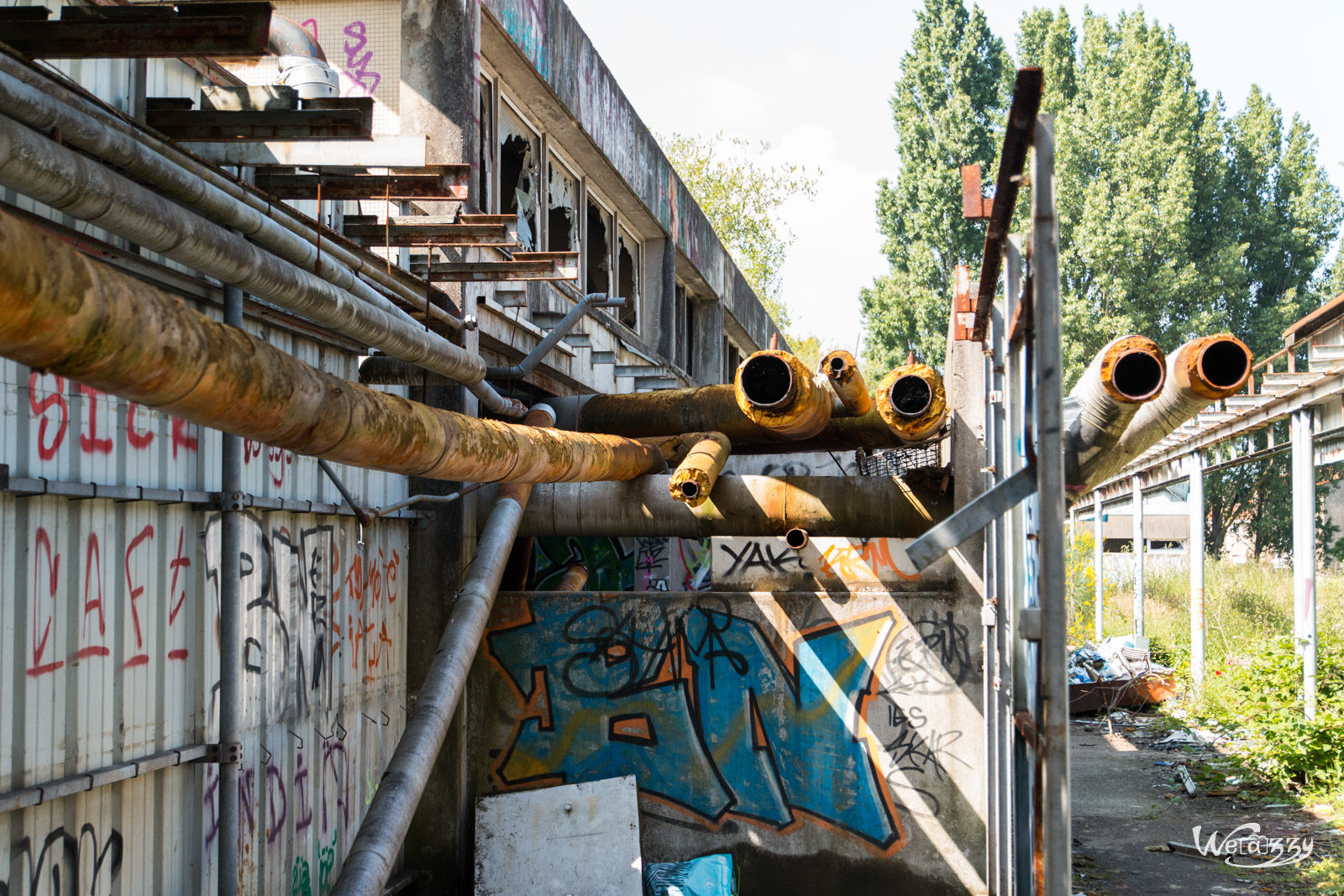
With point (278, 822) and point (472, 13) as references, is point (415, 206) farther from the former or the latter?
point (278, 822)

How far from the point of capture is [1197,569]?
1455cm

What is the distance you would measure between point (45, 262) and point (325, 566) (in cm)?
465

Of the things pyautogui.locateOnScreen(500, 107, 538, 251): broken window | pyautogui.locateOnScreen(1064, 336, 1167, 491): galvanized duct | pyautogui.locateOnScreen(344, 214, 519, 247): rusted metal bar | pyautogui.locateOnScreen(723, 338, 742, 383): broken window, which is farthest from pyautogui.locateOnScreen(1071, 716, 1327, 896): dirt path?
pyautogui.locateOnScreen(723, 338, 742, 383): broken window

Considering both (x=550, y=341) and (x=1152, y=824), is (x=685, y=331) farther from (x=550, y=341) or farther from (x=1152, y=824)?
(x=1152, y=824)

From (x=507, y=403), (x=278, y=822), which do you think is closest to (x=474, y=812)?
(x=278, y=822)

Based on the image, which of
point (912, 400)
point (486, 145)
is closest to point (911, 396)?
point (912, 400)

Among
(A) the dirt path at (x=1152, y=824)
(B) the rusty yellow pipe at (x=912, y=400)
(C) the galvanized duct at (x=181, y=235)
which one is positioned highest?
(C) the galvanized duct at (x=181, y=235)

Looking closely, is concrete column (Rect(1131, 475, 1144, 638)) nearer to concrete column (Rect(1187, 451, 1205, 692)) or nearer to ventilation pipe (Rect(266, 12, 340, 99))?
concrete column (Rect(1187, 451, 1205, 692))

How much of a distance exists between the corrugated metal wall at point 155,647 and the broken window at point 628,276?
7470 mm

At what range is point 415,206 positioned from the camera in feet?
24.7

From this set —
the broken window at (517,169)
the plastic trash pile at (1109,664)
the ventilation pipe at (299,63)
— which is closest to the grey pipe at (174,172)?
the ventilation pipe at (299,63)

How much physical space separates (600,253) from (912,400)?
8.10 metres

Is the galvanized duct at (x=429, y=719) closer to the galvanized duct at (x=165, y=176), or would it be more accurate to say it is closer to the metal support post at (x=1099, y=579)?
the galvanized duct at (x=165, y=176)

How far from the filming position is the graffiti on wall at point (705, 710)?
7.72 metres
